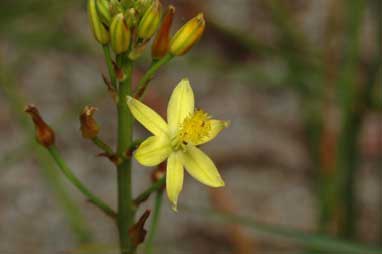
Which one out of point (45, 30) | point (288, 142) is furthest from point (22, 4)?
point (288, 142)

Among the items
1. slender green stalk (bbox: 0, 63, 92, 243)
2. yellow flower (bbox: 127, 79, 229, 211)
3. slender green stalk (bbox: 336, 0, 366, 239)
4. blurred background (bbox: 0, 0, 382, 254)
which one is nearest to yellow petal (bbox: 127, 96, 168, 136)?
yellow flower (bbox: 127, 79, 229, 211)

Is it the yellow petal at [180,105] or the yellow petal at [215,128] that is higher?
the yellow petal at [180,105]

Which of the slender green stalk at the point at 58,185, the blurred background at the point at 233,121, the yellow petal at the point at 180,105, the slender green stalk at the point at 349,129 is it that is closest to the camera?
the yellow petal at the point at 180,105

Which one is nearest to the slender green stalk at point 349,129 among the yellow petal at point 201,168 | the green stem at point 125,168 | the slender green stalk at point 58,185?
the slender green stalk at point 58,185

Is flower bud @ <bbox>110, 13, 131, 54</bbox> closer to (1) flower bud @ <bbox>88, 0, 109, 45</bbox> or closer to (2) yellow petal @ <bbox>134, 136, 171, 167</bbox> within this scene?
(1) flower bud @ <bbox>88, 0, 109, 45</bbox>

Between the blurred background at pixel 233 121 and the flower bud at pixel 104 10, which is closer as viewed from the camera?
the flower bud at pixel 104 10

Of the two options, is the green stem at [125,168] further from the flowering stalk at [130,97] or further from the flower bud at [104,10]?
the flower bud at [104,10]

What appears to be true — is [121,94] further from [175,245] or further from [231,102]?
[231,102]

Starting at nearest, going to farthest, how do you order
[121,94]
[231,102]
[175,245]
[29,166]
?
[121,94]
[175,245]
[29,166]
[231,102]

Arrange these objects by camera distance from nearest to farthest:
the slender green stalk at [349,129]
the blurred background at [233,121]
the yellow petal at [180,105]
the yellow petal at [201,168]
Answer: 1. the yellow petal at [201,168]
2. the yellow petal at [180,105]
3. the slender green stalk at [349,129]
4. the blurred background at [233,121]
